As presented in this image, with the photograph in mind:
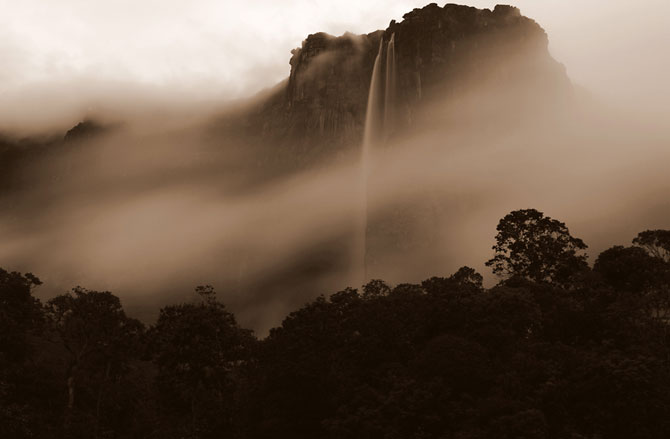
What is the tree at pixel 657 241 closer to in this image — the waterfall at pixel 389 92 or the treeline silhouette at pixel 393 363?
the treeline silhouette at pixel 393 363

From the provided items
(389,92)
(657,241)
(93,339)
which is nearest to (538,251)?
(657,241)

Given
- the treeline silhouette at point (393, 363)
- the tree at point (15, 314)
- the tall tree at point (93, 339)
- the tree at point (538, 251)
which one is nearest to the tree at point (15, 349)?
the tree at point (15, 314)

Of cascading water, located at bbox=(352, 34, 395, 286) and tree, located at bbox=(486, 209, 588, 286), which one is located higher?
cascading water, located at bbox=(352, 34, 395, 286)

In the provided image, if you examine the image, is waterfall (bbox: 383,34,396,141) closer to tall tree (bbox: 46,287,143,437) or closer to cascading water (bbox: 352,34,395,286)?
cascading water (bbox: 352,34,395,286)

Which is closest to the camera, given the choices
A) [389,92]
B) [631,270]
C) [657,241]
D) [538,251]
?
[631,270]

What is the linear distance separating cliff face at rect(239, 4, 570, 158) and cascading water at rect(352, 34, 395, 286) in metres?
1.56

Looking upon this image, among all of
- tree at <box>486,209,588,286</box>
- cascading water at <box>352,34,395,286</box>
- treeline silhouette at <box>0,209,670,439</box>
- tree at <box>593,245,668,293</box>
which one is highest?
cascading water at <box>352,34,395,286</box>

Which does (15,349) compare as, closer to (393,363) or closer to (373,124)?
(393,363)

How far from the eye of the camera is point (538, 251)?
228 feet

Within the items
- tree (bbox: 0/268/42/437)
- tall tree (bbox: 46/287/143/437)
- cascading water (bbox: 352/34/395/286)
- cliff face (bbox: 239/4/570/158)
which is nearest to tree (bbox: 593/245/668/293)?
tall tree (bbox: 46/287/143/437)

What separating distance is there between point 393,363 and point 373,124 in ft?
471

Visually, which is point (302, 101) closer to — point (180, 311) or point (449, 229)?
point (449, 229)

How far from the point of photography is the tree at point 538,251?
223 feet

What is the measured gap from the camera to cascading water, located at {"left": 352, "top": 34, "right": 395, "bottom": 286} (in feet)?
563
